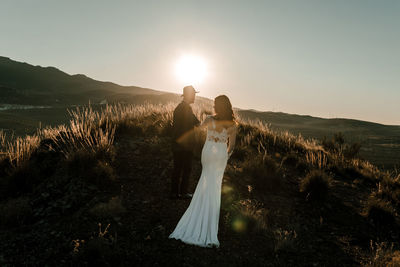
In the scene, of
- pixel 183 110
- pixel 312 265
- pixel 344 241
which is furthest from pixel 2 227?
pixel 344 241

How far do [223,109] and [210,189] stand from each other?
146 centimetres

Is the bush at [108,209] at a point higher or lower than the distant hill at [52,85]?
lower

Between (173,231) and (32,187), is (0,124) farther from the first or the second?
(173,231)

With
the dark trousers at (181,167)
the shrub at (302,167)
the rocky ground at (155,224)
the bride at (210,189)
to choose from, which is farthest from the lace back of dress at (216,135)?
the shrub at (302,167)

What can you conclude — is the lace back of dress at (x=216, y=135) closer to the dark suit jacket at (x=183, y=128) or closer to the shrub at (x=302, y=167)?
the dark suit jacket at (x=183, y=128)

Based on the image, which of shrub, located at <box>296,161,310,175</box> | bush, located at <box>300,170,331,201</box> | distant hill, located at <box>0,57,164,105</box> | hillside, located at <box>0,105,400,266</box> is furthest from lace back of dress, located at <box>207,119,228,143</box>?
distant hill, located at <box>0,57,164,105</box>

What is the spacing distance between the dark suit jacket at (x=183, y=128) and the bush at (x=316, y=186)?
11.9 feet

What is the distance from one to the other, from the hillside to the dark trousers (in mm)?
341

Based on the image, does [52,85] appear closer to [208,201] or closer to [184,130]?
[184,130]

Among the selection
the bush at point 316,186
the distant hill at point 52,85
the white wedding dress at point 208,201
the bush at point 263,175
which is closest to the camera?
the white wedding dress at point 208,201

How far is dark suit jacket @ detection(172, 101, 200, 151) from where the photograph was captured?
5.60 meters

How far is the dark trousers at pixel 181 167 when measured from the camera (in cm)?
568

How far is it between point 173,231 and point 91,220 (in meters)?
1.55

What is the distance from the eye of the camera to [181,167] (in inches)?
229
